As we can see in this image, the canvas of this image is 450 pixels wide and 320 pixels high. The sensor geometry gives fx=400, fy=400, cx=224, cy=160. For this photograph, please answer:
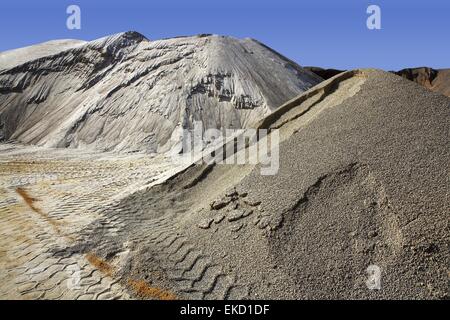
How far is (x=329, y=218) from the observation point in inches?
138

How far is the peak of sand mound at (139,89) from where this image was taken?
1299cm

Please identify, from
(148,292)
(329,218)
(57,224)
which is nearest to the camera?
(148,292)

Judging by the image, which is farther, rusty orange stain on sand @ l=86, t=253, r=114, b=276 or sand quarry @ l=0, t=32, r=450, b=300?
rusty orange stain on sand @ l=86, t=253, r=114, b=276

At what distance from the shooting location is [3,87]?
55.5 feet

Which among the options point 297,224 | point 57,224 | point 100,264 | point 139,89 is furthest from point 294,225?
point 139,89

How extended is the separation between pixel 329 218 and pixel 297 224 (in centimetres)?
28

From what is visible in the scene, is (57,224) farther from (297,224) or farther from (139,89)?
(139,89)

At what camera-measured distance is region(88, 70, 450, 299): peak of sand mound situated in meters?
3.10

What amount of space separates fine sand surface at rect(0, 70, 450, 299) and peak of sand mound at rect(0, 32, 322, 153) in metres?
7.44

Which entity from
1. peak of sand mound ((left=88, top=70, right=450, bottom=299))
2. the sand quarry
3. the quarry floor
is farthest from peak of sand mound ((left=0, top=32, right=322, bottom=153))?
peak of sand mound ((left=88, top=70, right=450, bottom=299))

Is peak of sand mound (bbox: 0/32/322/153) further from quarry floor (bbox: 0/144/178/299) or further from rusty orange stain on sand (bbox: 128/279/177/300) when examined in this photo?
rusty orange stain on sand (bbox: 128/279/177/300)

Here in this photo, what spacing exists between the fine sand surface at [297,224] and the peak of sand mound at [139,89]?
7.44 meters
